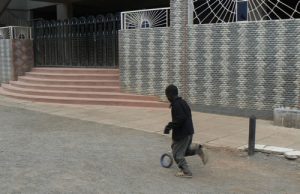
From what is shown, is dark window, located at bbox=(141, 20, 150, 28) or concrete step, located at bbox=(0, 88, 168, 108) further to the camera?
dark window, located at bbox=(141, 20, 150, 28)

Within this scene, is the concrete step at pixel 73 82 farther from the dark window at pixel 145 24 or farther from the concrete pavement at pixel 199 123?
the dark window at pixel 145 24

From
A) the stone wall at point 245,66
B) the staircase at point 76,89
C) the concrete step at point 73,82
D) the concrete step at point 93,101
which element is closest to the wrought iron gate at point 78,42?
the staircase at point 76,89

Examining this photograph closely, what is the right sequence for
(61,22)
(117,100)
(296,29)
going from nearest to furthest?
(296,29) < (117,100) < (61,22)

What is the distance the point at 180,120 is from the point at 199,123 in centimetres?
423

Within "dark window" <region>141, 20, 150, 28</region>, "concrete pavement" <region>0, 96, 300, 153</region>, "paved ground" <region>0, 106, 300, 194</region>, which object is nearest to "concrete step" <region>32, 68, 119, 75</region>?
"concrete pavement" <region>0, 96, 300, 153</region>

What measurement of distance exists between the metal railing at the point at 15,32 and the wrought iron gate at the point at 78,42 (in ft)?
0.97

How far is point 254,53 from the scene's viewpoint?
1043 centimetres

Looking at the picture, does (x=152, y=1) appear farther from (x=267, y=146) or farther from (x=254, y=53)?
(x=267, y=146)

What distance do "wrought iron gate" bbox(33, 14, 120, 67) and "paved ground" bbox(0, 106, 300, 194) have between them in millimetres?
6014

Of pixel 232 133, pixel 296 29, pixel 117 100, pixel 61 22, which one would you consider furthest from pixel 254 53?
pixel 61 22

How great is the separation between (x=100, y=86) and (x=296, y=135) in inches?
266

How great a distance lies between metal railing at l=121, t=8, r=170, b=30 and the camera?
12314 millimetres

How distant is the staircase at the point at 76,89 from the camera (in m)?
12.8

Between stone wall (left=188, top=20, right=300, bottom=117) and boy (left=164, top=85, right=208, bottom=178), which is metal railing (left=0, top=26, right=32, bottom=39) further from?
boy (left=164, top=85, right=208, bottom=178)
